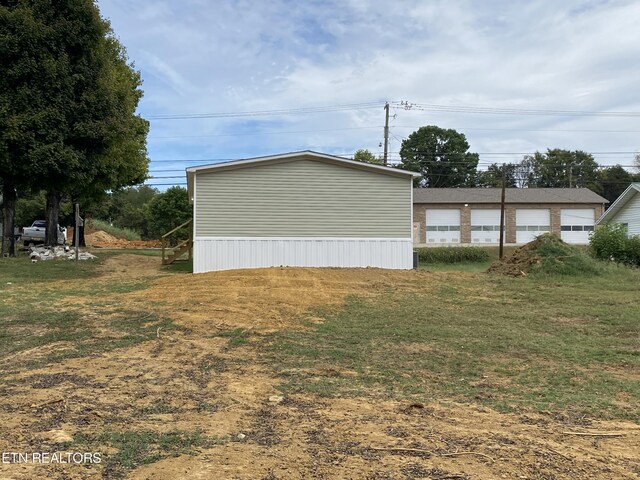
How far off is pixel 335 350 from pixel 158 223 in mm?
38755

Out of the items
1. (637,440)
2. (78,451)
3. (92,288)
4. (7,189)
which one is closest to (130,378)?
(78,451)

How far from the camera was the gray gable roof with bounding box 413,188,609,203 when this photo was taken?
40.8 m

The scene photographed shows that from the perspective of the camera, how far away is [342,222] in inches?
686

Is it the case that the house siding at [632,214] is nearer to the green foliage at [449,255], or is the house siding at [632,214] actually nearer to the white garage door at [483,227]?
the green foliage at [449,255]

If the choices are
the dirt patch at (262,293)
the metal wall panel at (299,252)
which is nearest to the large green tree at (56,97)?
the metal wall panel at (299,252)

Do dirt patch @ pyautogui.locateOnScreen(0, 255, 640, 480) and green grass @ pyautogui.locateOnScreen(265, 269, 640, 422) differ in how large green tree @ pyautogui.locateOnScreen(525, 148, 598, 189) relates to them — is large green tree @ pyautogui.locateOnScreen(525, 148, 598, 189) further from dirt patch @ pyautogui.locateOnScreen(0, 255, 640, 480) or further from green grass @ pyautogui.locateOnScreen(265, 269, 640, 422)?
dirt patch @ pyautogui.locateOnScreen(0, 255, 640, 480)

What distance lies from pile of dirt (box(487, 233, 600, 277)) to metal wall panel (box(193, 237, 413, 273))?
3.61 metres

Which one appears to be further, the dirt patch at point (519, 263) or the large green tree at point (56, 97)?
the dirt patch at point (519, 263)

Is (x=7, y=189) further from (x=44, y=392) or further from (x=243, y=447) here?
(x=243, y=447)

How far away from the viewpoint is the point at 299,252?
1722 cm

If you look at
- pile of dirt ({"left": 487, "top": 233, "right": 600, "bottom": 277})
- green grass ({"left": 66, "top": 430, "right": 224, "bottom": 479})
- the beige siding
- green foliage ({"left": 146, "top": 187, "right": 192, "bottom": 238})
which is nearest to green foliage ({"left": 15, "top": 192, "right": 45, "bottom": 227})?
green foliage ({"left": 146, "top": 187, "right": 192, "bottom": 238})

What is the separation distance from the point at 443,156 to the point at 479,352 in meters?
60.8

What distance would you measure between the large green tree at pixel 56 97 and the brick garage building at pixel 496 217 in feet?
90.5

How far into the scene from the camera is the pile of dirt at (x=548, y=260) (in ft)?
52.9
